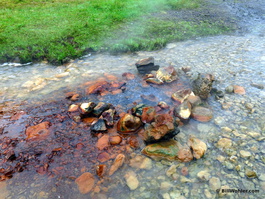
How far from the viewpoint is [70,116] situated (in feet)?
16.4

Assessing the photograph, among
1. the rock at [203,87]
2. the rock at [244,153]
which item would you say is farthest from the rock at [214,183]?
the rock at [203,87]

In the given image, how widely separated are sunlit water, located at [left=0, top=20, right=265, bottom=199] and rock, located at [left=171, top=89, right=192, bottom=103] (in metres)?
0.24

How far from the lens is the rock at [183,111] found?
15.4ft

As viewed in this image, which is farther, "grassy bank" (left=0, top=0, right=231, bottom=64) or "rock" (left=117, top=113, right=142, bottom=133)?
"grassy bank" (left=0, top=0, right=231, bottom=64)

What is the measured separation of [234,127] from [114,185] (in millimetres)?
2685

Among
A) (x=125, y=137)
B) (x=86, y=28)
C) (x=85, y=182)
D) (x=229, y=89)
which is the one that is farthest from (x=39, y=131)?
(x=86, y=28)

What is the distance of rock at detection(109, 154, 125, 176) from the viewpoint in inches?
145

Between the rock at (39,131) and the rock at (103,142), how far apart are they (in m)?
1.12

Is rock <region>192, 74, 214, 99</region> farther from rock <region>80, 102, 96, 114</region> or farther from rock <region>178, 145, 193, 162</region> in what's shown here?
rock <region>80, 102, 96, 114</region>

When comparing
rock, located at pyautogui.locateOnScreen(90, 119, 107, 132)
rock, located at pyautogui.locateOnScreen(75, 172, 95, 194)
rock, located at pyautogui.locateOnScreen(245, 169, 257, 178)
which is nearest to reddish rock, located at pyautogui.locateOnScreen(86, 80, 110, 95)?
rock, located at pyautogui.locateOnScreen(90, 119, 107, 132)

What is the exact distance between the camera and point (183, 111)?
476 centimetres

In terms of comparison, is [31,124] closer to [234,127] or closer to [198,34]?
[234,127]

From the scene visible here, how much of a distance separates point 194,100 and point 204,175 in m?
2.07

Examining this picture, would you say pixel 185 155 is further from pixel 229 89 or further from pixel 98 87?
pixel 98 87
